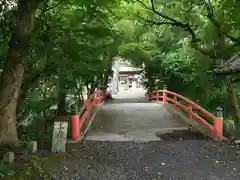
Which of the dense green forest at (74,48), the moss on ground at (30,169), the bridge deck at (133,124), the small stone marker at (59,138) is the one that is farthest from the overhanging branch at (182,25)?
the moss on ground at (30,169)

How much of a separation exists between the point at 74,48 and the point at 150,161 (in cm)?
353

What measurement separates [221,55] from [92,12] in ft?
19.6

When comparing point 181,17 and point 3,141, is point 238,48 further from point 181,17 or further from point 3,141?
point 3,141

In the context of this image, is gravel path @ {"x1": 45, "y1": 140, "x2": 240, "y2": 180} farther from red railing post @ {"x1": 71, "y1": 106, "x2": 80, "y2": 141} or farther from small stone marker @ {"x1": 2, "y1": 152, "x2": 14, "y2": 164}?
small stone marker @ {"x1": 2, "y1": 152, "x2": 14, "y2": 164}

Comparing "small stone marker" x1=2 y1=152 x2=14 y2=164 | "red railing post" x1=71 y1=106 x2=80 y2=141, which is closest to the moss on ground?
"small stone marker" x1=2 y1=152 x2=14 y2=164

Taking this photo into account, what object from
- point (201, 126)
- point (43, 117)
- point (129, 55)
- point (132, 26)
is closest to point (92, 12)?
point (43, 117)

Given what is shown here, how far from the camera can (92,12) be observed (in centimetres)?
794

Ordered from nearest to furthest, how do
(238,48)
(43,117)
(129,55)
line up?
(43,117) < (238,48) < (129,55)

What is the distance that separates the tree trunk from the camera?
567cm

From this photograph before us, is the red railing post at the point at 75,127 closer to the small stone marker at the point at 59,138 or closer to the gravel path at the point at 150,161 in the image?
the gravel path at the point at 150,161

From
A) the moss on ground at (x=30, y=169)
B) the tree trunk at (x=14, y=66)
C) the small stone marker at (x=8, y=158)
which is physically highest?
the tree trunk at (x=14, y=66)

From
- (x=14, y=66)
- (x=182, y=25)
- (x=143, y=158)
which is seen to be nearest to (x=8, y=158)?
(x=14, y=66)

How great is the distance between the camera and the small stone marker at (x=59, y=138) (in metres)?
7.48

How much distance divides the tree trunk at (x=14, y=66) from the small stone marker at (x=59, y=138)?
1.26 m
